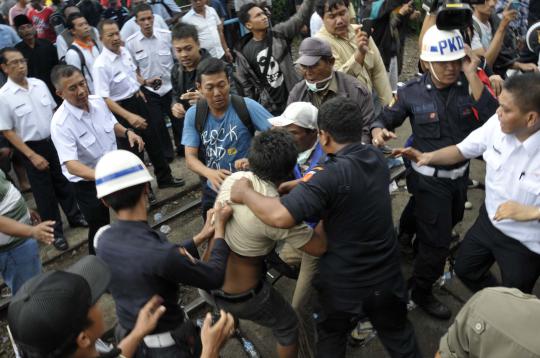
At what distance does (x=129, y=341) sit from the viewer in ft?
7.27

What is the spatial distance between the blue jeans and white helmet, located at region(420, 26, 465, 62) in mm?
3527

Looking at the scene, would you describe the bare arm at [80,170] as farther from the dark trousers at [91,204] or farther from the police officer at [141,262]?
the police officer at [141,262]

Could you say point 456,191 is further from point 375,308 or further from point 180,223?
point 180,223

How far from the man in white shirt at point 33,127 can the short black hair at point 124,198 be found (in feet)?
10.0

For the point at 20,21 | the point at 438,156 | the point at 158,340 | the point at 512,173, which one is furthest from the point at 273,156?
the point at 20,21

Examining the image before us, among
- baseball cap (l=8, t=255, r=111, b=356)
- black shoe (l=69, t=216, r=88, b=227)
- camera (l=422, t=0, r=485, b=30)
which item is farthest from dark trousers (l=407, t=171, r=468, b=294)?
black shoe (l=69, t=216, r=88, b=227)

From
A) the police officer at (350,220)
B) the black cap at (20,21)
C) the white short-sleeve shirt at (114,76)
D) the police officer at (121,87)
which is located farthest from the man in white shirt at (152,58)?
the police officer at (350,220)

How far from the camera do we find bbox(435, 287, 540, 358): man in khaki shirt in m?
1.61

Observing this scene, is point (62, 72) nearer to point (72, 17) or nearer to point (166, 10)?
point (72, 17)

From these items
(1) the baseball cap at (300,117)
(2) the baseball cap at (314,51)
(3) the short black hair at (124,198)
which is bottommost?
(1) the baseball cap at (300,117)

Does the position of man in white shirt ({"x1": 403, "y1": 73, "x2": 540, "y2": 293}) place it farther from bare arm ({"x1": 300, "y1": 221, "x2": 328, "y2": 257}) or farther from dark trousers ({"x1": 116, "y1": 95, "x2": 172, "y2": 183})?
dark trousers ({"x1": 116, "y1": 95, "x2": 172, "y2": 183})

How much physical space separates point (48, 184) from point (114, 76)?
153 centimetres

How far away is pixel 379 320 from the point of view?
286 centimetres

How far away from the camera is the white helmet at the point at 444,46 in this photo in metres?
3.40
